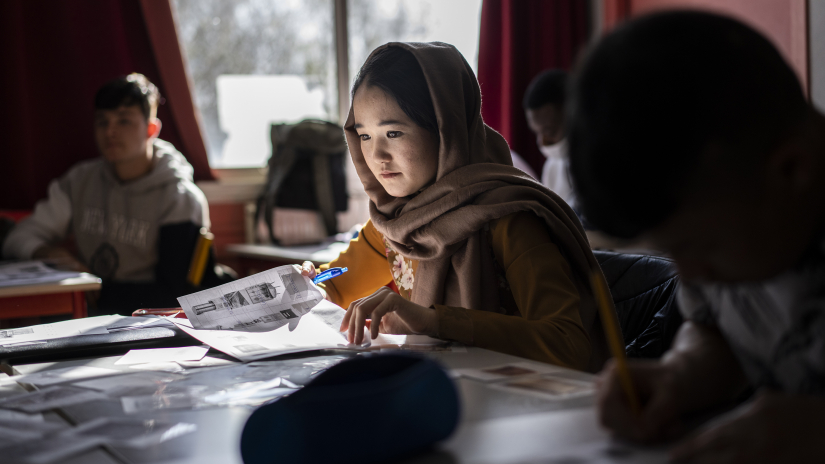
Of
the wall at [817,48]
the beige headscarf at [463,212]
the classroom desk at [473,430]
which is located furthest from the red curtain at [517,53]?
the classroom desk at [473,430]

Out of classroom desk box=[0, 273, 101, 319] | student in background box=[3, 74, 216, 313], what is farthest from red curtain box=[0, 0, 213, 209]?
classroom desk box=[0, 273, 101, 319]

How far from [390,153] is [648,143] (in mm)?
888

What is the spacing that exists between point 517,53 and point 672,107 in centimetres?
382

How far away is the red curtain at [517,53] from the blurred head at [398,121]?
9.20ft

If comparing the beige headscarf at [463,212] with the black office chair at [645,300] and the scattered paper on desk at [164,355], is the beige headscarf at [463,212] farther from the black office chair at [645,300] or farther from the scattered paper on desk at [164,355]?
the scattered paper on desk at [164,355]

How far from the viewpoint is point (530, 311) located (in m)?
1.10

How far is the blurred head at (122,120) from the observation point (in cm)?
276

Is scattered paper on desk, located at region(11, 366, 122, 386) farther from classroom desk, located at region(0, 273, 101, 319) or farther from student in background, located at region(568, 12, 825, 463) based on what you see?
classroom desk, located at region(0, 273, 101, 319)

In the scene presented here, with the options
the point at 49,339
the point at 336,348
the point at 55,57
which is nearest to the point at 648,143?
the point at 336,348

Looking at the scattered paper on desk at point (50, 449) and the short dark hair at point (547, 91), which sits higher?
the short dark hair at point (547, 91)

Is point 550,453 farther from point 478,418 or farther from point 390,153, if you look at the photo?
point 390,153

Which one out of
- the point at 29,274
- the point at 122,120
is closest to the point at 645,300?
the point at 29,274

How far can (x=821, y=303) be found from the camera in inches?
21.0

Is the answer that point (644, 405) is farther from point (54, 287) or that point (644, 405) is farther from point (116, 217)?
point (116, 217)
